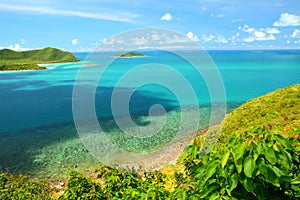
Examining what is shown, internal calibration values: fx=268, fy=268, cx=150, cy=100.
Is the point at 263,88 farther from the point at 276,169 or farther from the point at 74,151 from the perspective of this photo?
the point at 276,169

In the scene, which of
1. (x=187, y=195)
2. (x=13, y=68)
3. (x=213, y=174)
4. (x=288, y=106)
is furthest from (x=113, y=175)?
(x=13, y=68)

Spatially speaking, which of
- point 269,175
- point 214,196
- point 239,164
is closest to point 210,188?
point 214,196

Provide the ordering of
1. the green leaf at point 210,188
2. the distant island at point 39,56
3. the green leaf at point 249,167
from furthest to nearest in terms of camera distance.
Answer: the distant island at point 39,56
the green leaf at point 210,188
the green leaf at point 249,167

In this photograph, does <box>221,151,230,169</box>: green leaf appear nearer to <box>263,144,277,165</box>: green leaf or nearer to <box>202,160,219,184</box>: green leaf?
<box>202,160,219,184</box>: green leaf

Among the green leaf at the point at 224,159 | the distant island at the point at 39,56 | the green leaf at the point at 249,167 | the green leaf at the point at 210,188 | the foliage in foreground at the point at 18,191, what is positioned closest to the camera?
the green leaf at the point at 249,167

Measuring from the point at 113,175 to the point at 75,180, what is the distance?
3.18ft

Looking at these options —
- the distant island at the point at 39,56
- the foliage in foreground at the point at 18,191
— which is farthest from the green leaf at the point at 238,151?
the distant island at the point at 39,56

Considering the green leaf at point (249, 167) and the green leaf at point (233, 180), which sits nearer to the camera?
the green leaf at point (249, 167)

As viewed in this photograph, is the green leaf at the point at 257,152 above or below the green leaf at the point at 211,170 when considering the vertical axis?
above

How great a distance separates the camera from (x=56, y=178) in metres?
14.0

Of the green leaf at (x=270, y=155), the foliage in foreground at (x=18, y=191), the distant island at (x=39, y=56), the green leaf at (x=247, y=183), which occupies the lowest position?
the foliage in foreground at (x=18, y=191)

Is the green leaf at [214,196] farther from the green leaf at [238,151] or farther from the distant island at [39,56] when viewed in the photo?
the distant island at [39,56]

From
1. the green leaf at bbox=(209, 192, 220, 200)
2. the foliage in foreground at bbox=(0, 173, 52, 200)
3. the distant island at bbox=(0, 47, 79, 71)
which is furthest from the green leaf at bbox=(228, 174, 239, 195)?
the distant island at bbox=(0, 47, 79, 71)

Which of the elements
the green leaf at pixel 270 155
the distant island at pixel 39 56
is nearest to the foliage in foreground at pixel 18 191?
the green leaf at pixel 270 155
